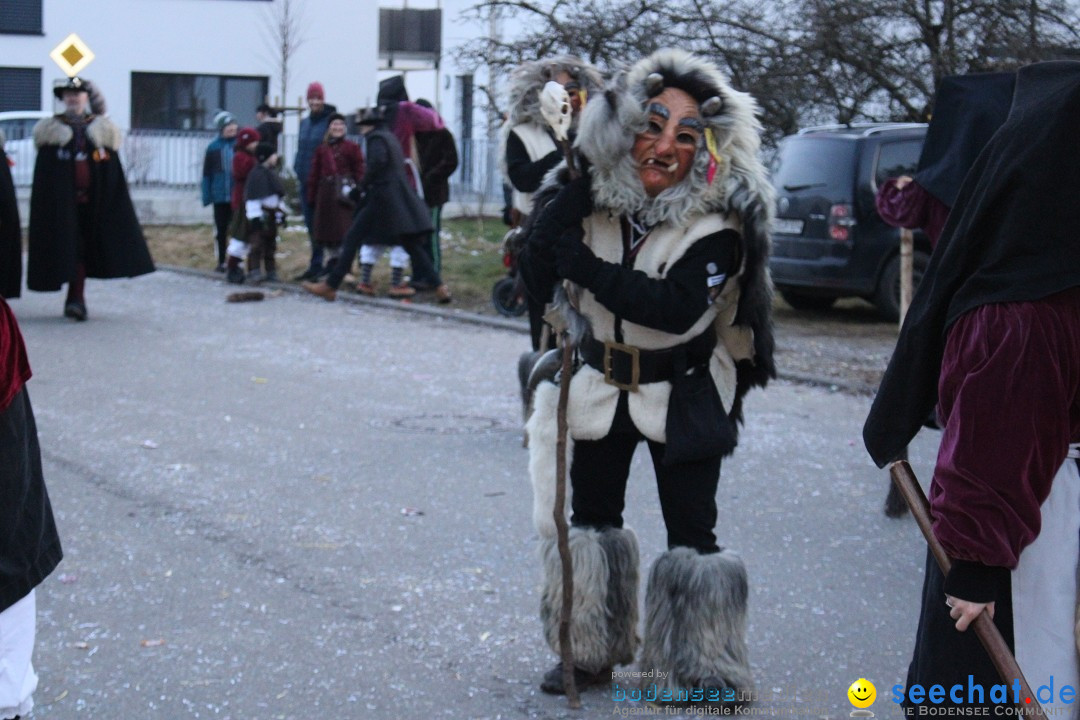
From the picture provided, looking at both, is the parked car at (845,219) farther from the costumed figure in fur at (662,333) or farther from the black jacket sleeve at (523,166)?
the costumed figure in fur at (662,333)

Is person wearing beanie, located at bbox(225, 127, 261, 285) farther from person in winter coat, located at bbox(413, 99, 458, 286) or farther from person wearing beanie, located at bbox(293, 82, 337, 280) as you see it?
person in winter coat, located at bbox(413, 99, 458, 286)

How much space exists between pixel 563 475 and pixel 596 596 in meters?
0.39

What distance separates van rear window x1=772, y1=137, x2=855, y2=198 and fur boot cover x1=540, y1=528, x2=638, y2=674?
8.84 meters

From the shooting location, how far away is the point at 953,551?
2561 millimetres

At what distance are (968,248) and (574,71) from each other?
4140mm

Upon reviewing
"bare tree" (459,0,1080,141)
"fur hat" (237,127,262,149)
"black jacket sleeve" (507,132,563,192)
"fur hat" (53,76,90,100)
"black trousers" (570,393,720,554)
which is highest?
"bare tree" (459,0,1080,141)

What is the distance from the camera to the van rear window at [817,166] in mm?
12547

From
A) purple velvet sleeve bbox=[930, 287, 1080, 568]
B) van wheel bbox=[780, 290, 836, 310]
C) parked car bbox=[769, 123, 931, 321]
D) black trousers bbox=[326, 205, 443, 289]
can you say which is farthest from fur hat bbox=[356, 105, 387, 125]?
purple velvet sleeve bbox=[930, 287, 1080, 568]

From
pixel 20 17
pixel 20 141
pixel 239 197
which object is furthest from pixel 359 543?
→ pixel 20 17

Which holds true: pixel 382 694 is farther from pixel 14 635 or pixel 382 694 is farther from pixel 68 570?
pixel 68 570

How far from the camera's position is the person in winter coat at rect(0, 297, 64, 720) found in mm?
3400

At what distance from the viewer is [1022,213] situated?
2.49 meters

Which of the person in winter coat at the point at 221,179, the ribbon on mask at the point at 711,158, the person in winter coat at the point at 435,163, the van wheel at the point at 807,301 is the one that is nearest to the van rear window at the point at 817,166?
the van wheel at the point at 807,301

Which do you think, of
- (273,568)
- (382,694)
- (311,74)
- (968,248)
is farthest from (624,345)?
(311,74)
